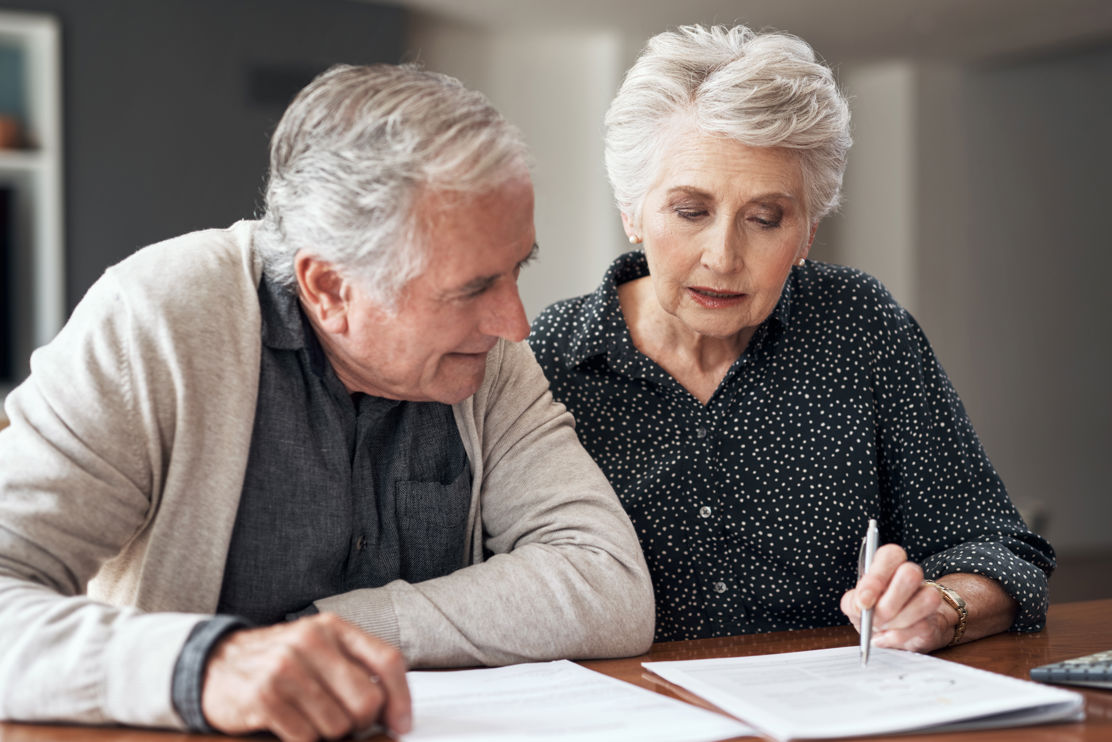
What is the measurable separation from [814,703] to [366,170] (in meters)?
0.65

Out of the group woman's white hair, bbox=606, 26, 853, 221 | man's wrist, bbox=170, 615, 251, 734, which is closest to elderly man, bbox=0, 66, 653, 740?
man's wrist, bbox=170, 615, 251, 734

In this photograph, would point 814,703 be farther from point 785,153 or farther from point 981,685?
point 785,153

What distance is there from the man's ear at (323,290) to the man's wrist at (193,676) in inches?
16.3

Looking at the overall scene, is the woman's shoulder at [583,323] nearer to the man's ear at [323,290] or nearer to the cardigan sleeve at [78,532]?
the man's ear at [323,290]

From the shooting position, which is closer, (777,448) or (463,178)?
(463,178)

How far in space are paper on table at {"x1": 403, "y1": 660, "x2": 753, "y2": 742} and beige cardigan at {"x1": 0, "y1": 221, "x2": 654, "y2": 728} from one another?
0.08 m

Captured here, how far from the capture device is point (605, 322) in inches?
67.2

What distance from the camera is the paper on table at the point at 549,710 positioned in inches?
35.2

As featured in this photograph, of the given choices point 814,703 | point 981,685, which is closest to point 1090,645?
point 981,685

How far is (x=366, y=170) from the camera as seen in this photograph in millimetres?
1149

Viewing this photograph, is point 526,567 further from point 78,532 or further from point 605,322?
point 605,322

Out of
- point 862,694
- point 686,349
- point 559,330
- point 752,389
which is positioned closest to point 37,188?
point 559,330

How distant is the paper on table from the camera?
893 millimetres

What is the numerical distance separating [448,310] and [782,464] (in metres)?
0.65
